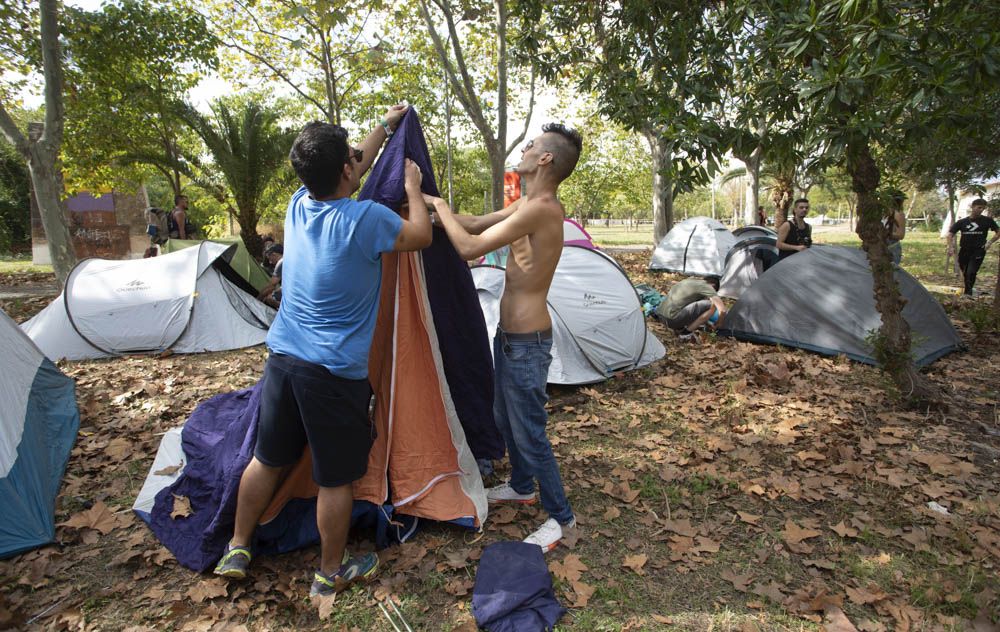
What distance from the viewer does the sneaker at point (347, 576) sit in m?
2.50

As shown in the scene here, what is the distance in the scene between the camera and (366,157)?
2775 mm

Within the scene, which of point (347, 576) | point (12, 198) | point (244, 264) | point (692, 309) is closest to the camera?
point (347, 576)

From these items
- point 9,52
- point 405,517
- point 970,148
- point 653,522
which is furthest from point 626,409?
point 9,52

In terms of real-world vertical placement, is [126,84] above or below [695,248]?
above

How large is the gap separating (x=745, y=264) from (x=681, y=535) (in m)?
7.77

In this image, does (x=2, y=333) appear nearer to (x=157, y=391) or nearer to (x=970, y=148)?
(x=157, y=391)

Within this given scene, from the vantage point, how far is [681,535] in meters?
3.07

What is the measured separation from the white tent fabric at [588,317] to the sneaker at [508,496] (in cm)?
210

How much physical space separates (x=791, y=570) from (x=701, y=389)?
2.71 metres

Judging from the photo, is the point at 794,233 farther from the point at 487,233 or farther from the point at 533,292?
the point at 487,233

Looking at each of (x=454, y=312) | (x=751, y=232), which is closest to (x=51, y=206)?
(x=454, y=312)

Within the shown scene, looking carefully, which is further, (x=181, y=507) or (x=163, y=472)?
(x=163, y=472)

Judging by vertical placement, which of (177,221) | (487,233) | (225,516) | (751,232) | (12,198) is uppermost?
(12,198)

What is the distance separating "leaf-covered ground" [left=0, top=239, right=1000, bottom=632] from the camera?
2471 mm
